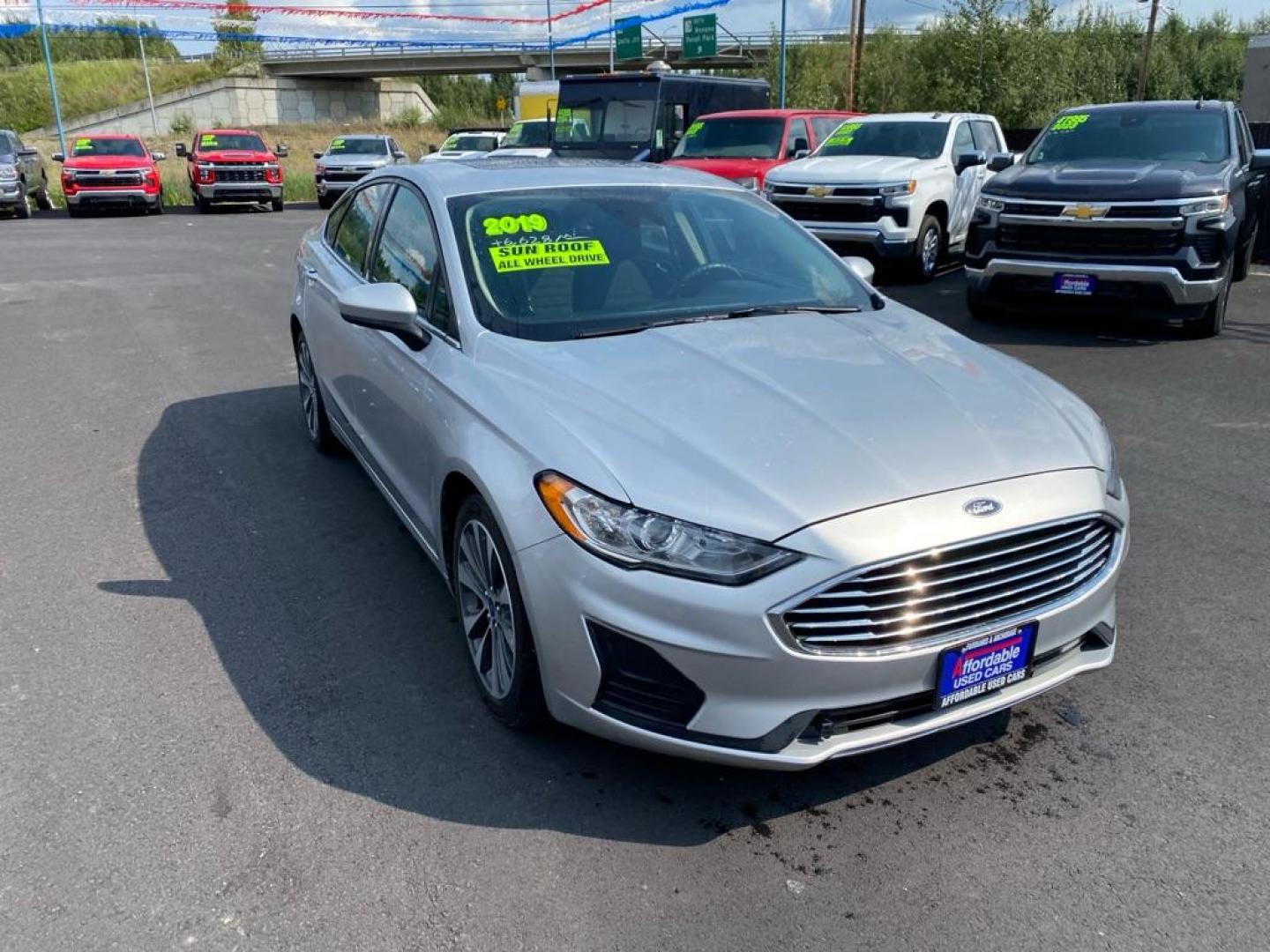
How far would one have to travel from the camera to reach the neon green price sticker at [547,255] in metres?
3.91

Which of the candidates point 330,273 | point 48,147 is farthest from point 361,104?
point 330,273

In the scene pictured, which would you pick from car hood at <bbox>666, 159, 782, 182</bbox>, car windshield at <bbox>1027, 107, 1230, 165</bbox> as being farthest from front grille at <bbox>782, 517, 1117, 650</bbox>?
car hood at <bbox>666, 159, 782, 182</bbox>

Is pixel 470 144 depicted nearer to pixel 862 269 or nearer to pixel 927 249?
pixel 927 249

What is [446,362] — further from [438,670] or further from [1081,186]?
[1081,186]

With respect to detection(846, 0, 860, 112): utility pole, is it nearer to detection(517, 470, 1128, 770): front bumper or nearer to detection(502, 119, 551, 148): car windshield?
detection(502, 119, 551, 148): car windshield

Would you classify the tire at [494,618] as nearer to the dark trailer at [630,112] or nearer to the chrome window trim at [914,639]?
the chrome window trim at [914,639]

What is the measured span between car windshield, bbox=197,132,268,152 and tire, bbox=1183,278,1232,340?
21809 mm

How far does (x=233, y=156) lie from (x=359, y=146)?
123 inches

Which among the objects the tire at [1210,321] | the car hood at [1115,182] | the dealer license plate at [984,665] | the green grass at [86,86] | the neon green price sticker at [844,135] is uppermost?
the green grass at [86,86]

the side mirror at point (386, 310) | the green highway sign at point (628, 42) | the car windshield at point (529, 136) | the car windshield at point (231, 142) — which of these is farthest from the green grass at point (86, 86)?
the side mirror at point (386, 310)

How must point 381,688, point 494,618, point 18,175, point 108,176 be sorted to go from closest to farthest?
point 494,618 < point 381,688 < point 18,175 < point 108,176

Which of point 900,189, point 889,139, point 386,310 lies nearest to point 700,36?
point 889,139

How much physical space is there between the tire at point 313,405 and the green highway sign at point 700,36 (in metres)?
43.0

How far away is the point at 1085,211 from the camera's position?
8562 millimetres
